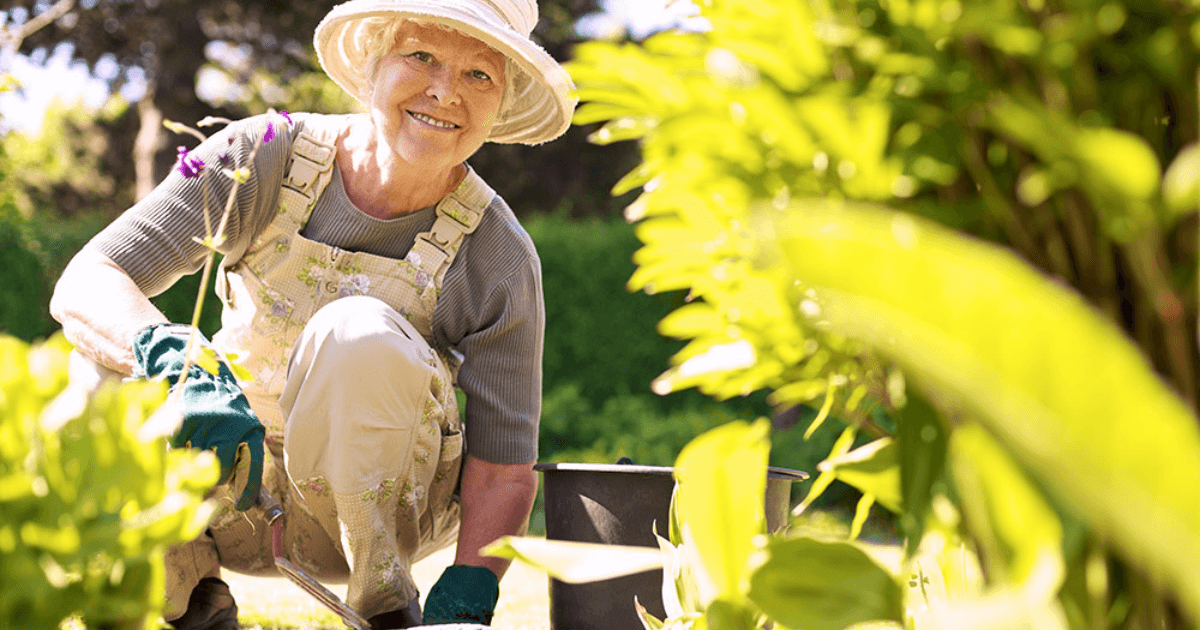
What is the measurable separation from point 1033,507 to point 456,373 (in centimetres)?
209

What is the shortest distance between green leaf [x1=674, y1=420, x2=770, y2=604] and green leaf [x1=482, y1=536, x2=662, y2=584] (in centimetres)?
8

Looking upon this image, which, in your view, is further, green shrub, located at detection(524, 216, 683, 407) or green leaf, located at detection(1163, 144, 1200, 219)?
green shrub, located at detection(524, 216, 683, 407)

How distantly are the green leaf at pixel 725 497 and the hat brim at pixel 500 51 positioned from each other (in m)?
1.48

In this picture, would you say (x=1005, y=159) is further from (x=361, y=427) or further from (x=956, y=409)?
(x=361, y=427)

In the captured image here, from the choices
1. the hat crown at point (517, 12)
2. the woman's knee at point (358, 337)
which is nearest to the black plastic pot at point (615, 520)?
the woman's knee at point (358, 337)

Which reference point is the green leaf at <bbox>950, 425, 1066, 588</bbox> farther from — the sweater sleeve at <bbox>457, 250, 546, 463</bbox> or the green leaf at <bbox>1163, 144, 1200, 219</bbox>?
the sweater sleeve at <bbox>457, 250, 546, 463</bbox>

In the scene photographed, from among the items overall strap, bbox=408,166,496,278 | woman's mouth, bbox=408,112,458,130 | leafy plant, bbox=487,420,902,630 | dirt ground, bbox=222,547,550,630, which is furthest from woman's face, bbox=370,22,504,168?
leafy plant, bbox=487,420,902,630

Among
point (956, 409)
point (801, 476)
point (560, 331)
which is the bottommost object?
point (560, 331)

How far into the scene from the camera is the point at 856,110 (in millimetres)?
674

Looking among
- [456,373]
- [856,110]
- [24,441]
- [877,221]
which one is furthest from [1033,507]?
[456,373]

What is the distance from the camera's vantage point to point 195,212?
7.31 ft

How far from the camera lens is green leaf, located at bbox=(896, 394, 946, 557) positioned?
697 millimetres

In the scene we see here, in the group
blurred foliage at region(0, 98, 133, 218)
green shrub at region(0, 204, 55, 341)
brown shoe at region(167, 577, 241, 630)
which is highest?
brown shoe at region(167, 577, 241, 630)

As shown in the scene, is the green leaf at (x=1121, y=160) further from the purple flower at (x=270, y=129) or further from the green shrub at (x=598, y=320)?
the green shrub at (x=598, y=320)
